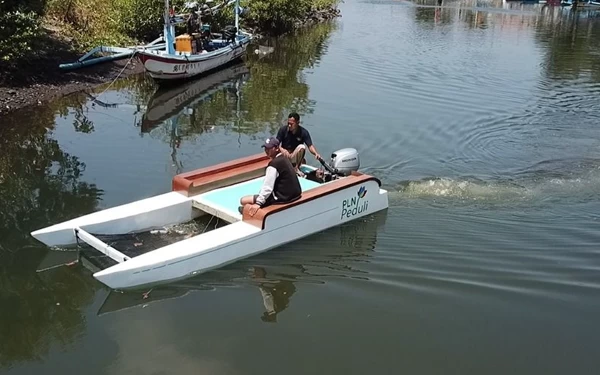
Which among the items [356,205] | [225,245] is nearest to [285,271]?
[225,245]

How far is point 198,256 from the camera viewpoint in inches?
322

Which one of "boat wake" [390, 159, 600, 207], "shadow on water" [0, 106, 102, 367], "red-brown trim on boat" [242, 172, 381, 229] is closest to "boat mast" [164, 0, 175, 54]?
"shadow on water" [0, 106, 102, 367]

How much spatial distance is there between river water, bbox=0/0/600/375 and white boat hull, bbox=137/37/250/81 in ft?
2.45

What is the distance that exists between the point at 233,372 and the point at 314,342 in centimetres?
106

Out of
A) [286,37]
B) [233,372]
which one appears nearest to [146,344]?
[233,372]

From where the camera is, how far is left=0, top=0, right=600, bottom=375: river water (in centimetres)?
693

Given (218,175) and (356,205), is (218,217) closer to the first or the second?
(218,175)

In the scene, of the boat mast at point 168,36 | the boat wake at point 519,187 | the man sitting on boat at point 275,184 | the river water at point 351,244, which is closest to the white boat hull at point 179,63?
the boat mast at point 168,36

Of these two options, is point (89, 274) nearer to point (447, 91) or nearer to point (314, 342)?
point (314, 342)

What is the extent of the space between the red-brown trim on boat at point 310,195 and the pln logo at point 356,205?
0.21 m

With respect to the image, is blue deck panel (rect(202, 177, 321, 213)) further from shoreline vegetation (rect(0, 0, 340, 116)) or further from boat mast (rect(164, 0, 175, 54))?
boat mast (rect(164, 0, 175, 54))

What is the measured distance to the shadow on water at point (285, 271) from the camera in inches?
309

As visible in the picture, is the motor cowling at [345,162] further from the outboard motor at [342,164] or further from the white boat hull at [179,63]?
the white boat hull at [179,63]

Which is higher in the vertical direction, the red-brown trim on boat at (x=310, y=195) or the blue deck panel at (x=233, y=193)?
the red-brown trim on boat at (x=310, y=195)
